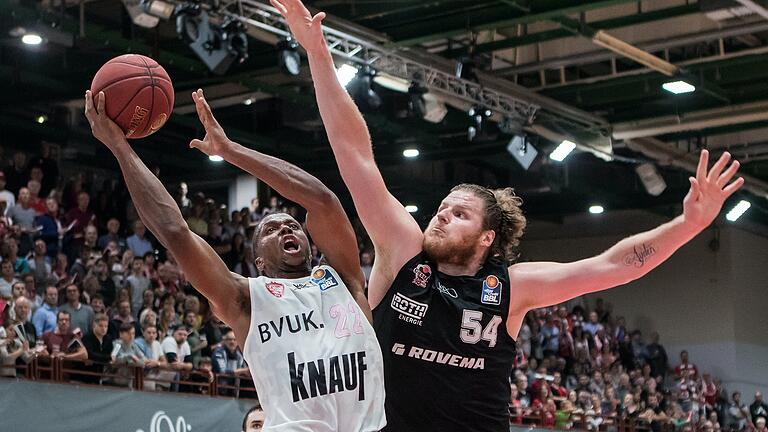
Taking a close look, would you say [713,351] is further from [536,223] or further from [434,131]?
[434,131]

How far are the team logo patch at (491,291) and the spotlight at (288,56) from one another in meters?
10.4

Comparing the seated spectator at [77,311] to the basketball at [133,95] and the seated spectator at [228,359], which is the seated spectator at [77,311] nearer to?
the seated spectator at [228,359]

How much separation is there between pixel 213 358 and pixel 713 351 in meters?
17.1

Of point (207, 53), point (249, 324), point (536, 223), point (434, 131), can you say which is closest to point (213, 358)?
point (207, 53)

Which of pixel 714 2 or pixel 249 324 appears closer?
pixel 249 324

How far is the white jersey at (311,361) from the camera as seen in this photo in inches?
177

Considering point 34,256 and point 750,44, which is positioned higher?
point 750,44

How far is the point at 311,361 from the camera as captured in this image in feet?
14.9

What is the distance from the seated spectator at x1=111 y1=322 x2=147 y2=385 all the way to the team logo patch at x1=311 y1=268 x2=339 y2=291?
9243mm

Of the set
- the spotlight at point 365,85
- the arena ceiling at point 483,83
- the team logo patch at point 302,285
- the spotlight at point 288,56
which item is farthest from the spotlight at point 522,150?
the team logo patch at point 302,285

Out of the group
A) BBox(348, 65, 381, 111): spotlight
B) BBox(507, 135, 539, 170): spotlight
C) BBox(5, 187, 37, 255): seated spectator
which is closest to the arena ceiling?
BBox(507, 135, 539, 170): spotlight

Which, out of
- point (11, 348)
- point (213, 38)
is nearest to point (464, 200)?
point (11, 348)

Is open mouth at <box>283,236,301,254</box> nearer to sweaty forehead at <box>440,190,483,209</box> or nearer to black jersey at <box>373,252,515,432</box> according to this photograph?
black jersey at <box>373,252,515,432</box>

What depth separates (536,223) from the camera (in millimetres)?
30797
